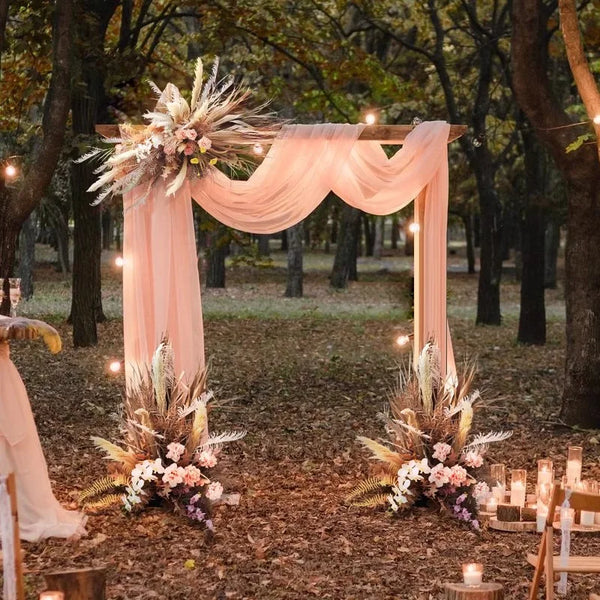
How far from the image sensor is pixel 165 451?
917cm

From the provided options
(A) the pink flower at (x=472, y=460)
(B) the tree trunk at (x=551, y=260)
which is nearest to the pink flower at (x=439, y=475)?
(A) the pink flower at (x=472, y=460)

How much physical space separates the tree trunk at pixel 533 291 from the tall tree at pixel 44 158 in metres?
10.1

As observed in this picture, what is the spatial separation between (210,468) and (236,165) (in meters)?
2.52

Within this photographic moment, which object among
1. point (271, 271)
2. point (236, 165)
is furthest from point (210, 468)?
point (271, 271)

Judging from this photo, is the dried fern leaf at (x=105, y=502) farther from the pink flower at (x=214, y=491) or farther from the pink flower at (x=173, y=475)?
the pink flower at (x=214, y=491)

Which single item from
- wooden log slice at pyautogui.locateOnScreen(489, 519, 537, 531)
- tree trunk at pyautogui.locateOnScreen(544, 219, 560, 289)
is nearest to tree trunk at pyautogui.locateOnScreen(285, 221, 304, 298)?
tree trunk at pyautogui.locateOnScreen(544, 219, 560, 289)

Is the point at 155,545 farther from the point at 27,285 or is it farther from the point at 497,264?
the point at 27,285

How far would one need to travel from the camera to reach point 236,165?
9.77 metres

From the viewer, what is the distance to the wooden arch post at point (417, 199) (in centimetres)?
1012

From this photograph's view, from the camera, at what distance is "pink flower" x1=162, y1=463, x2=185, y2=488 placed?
8969 millimetres

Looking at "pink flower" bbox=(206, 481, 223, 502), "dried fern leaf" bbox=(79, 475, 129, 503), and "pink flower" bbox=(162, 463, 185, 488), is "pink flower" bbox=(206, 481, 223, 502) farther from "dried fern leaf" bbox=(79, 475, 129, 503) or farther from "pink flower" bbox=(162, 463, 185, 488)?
"dried fern leaf" bbox=(79, 475, 129, 503)

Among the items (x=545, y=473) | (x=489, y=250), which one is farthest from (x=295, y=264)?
(x=545, y=473)

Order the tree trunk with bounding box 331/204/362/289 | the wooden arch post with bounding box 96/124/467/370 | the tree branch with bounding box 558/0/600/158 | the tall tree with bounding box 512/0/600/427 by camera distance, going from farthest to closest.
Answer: the tree trunk with bounding box 331/204/362/289, the tall tree with bounding box 512/0/600/427, the tree branch with bounding box 558/0/600/158, the wooden arch post with bounding box 96/124/467/370

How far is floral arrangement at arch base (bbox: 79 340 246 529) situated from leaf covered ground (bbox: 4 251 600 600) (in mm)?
179
